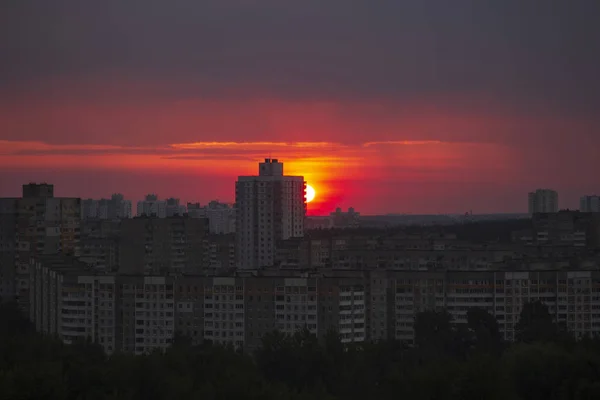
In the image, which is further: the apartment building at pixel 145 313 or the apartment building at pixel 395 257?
the apartment building at pixel 395 257

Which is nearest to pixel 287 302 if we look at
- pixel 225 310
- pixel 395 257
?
pixel 225 310

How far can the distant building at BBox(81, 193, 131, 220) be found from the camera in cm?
7806

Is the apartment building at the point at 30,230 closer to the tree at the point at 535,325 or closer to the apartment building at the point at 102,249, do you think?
the apartment building at the point at 102,249

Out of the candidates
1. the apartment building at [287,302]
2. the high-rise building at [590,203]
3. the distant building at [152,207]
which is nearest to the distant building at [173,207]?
the distant building at [152,207]

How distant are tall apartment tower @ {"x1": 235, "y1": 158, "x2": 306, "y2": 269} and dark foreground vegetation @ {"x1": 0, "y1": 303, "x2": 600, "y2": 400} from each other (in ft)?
66.5

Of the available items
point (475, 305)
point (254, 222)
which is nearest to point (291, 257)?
point (254, 222)

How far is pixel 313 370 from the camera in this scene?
27.5 m

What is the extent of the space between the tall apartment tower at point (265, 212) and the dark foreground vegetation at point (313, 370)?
2027 centimetres

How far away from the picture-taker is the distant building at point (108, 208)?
78.1 metres

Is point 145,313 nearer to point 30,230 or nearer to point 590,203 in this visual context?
point 30,230

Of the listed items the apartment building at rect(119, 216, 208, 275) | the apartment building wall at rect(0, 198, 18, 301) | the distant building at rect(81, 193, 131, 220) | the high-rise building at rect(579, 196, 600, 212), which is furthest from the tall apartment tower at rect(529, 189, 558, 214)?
the apartment building wall at rect(0, 198, 18, 301)

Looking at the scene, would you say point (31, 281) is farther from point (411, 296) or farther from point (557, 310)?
point (557, 310)

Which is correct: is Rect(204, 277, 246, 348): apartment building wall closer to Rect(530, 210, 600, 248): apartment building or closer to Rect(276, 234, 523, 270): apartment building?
Rect(276, 234, 523, 270): apartment building

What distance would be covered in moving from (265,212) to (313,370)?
2554 centimetres
